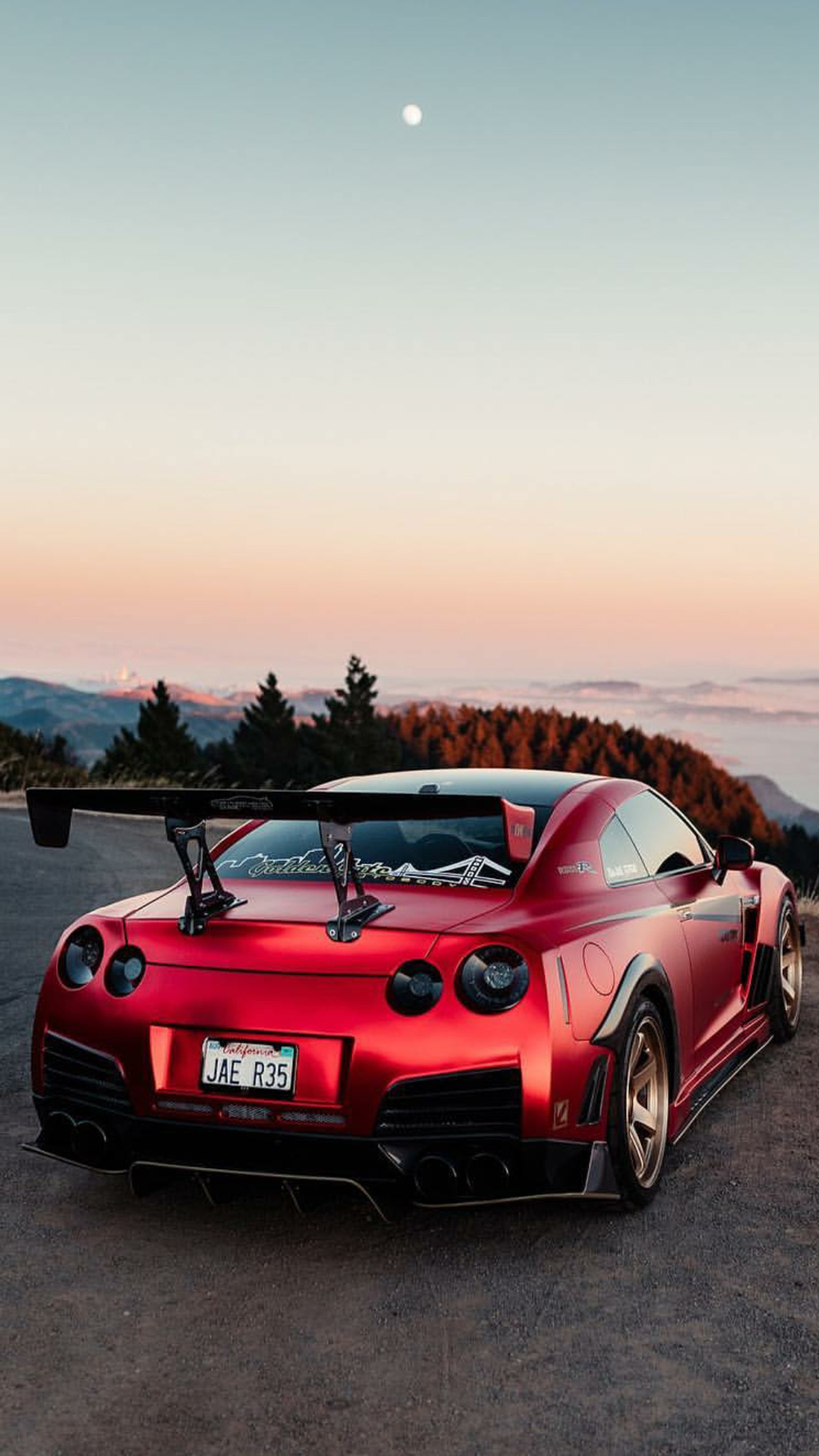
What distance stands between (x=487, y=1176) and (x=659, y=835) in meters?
2.14

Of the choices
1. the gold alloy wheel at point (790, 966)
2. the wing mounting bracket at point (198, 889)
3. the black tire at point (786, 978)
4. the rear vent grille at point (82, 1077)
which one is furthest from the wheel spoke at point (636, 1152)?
the gold alloy wheel at point (790, 966)

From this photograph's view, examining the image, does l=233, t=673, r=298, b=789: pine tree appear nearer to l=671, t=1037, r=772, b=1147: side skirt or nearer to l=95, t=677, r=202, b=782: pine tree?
l=95, t=677, r=202, b=782: pine tree

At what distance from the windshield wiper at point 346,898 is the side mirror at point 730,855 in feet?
7.53

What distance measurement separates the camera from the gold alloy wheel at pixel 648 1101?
452 cm

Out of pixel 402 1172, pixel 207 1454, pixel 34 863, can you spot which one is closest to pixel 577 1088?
pixel 402 1172

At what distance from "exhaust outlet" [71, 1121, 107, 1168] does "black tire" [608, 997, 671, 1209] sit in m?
1.60

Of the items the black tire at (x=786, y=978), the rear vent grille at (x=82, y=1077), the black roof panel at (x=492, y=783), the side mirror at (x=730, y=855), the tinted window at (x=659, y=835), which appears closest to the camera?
the rear vent grille at (x=82, y=1077)

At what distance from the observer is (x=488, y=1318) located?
12.2 ft

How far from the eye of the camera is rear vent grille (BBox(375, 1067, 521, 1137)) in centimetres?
396

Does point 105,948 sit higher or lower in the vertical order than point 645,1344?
higher

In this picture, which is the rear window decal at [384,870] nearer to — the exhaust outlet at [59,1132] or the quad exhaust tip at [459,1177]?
the quad exhaust tip at [459,1177]

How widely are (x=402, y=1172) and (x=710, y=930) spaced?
221 centimetres

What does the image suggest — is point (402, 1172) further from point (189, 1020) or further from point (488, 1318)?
point (189, 1020)

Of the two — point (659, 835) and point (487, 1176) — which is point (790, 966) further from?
point (487, 1176)
